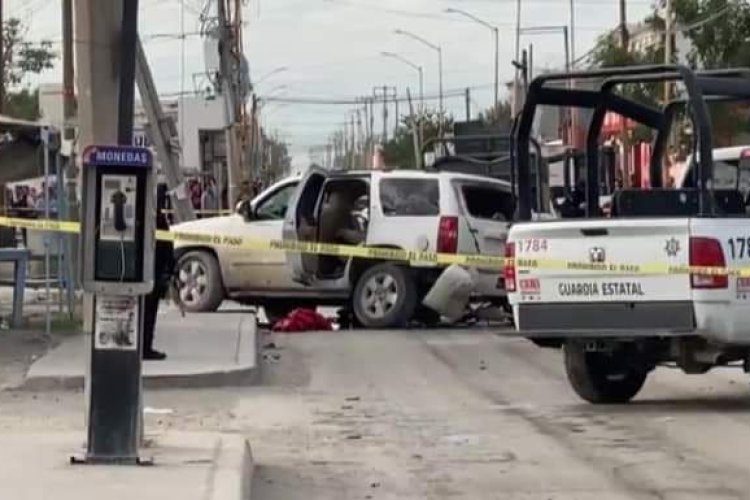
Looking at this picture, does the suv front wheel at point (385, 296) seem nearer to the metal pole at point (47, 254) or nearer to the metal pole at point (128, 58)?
the metal pole at point (47, 254)

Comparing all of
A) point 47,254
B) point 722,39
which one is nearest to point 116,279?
point 47,254

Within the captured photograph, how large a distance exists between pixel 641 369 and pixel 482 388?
2.07 m

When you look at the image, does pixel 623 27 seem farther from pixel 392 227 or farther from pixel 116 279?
pixel 116 279

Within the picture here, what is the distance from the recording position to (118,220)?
971cm

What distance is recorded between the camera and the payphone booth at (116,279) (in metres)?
9.73

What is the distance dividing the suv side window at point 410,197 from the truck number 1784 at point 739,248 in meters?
9.38

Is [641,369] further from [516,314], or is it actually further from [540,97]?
[540,97]

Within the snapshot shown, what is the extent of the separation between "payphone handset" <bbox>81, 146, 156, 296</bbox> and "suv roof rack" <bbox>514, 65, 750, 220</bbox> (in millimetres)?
4518

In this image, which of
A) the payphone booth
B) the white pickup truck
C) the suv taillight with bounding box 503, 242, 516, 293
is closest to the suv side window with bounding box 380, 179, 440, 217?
the white pickup truck

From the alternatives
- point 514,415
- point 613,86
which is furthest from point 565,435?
point 613,86

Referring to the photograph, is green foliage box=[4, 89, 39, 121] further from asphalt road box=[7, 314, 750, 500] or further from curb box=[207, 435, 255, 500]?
curb box=[207, 435, 255, 500]

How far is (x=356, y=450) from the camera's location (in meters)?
11.7

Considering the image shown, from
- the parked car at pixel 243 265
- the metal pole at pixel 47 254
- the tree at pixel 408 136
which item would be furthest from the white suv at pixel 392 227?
the tree at pixel 408 136

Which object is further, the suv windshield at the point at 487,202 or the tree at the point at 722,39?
the tree at the point at 722,39
